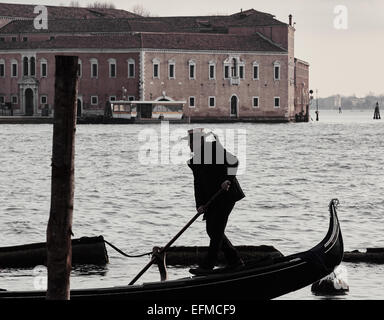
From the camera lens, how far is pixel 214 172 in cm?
782

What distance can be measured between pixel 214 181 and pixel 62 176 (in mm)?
1616

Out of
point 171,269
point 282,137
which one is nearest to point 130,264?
point 171,269

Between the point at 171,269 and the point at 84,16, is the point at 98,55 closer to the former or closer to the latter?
the point at 84,16

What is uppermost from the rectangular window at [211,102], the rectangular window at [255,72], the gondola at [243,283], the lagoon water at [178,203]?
the rectangular window at [255,72]

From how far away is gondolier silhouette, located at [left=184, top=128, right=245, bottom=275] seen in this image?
A: 777 cm

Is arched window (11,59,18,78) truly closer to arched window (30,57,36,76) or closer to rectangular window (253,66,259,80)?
arched window (30,57,36,76)

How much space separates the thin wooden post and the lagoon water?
2.72 metres

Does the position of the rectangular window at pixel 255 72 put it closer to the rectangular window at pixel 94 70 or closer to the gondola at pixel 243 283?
the rectangular window at pixel 94 70

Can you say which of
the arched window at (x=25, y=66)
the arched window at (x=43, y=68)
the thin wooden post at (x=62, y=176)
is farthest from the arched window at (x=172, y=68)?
the thin wooden post at (x=62, y=176)

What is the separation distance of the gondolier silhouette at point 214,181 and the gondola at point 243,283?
529mm

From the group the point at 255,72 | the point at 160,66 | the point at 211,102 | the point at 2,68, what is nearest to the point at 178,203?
the point at 160,66

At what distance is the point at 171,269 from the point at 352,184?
587 inches

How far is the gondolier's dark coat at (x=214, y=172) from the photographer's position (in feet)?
25.5
